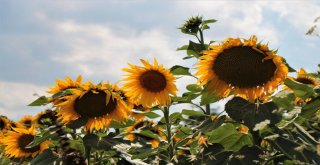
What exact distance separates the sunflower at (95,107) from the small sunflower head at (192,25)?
85 cm

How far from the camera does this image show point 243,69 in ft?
9.34

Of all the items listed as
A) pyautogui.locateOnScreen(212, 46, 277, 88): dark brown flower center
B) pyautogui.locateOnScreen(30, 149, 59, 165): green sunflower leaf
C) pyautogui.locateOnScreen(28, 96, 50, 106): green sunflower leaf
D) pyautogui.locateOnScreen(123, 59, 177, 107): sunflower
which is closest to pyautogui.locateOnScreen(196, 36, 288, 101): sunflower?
pyautogui.locateOnScreen(212, 46, 277, 88): dark brown flower center

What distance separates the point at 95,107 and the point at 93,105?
0.03m

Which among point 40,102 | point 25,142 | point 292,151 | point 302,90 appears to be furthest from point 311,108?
point 25,142

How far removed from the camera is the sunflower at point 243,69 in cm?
278

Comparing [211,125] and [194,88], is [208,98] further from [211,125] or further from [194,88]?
[211,125]

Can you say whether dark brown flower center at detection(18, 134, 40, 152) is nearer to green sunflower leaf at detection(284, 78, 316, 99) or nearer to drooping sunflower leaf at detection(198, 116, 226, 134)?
drooping sunflower leaf at detection(198, 116, 226, 134)

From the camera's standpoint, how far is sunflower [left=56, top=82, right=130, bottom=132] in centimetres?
370

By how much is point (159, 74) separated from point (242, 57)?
1283 mm

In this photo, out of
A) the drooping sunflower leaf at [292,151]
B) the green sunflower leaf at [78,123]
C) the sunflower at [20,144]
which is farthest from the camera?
the sunflower at [20,144]

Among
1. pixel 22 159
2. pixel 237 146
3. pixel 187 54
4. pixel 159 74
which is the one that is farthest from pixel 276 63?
pixel 22 159

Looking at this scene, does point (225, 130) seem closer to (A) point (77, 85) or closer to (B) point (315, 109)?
(B) point (315, 109)

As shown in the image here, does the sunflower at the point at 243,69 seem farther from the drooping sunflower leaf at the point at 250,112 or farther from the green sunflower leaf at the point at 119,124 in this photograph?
the green sunflower leaf at the point at 119,124

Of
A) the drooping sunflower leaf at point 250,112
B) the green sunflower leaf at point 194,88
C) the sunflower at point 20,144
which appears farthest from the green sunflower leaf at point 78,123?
the drooping sunflower leaf at point 250,112
